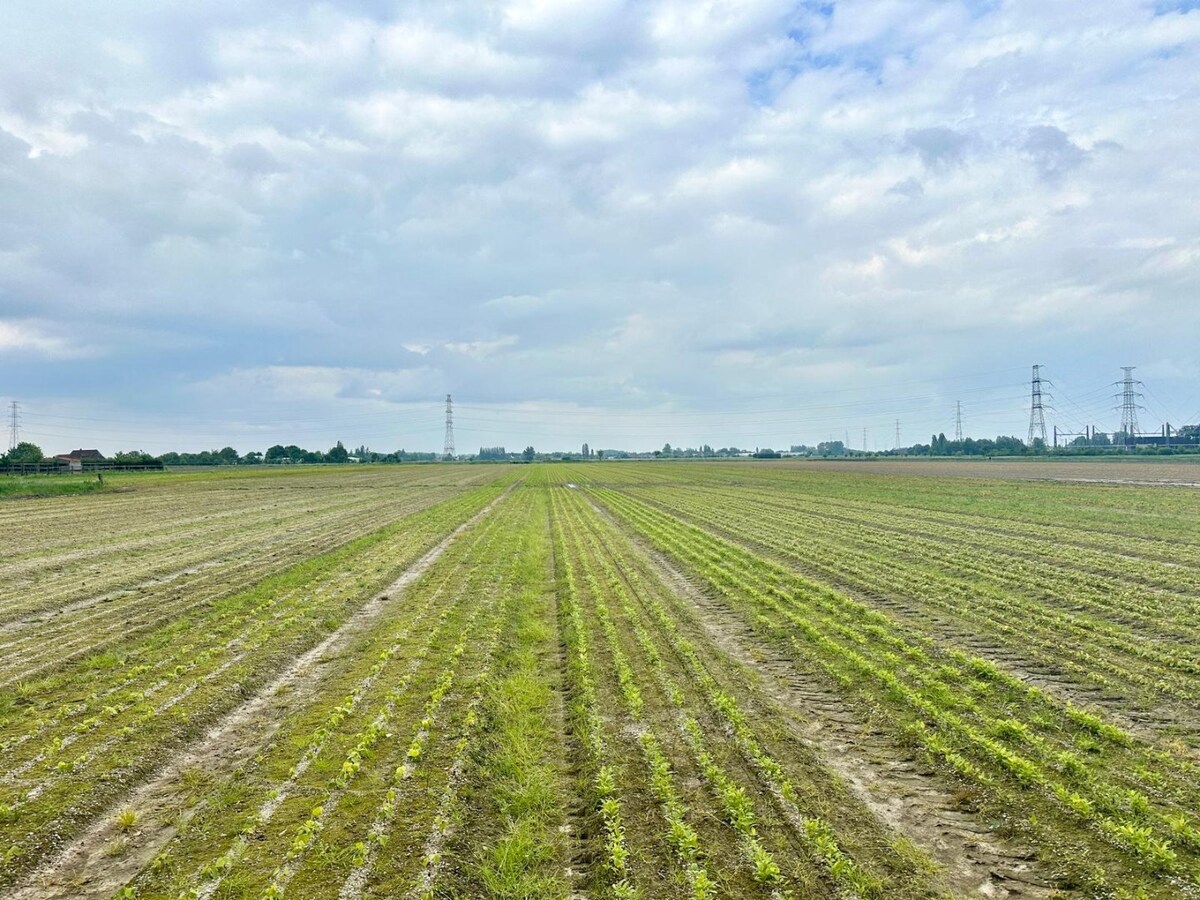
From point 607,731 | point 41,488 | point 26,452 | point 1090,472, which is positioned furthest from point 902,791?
point 26,452

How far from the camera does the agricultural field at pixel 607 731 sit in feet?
17.0

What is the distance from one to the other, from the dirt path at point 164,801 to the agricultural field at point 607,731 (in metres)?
0.03

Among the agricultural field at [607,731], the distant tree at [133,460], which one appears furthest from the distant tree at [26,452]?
the agricultural field at [607,731]

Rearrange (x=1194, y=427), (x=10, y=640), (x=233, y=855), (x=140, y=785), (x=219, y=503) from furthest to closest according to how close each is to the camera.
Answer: (x=1194, y=427)
(x=219, y=503)
(x=10, y=640)
(x=140, y=785)
(x=233, y=855)

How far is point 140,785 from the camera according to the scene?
21.4 ft

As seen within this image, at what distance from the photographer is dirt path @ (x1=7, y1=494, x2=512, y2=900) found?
16.6 feet

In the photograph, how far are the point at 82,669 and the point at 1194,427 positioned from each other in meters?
218

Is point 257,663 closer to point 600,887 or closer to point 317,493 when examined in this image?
point 600,887

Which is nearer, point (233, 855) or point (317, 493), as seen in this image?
point (233, 855)

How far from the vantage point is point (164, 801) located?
6219mm

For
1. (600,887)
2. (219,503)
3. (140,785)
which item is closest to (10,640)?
(140,785)

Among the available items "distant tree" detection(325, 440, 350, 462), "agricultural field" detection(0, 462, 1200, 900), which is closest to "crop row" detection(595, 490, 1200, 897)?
"agricultural field" detection(0, 462, 1200, 900)

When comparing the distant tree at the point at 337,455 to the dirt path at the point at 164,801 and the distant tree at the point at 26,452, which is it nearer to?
the distant tree at the point at 26,452

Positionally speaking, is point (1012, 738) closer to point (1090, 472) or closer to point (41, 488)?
point (41, 488)
